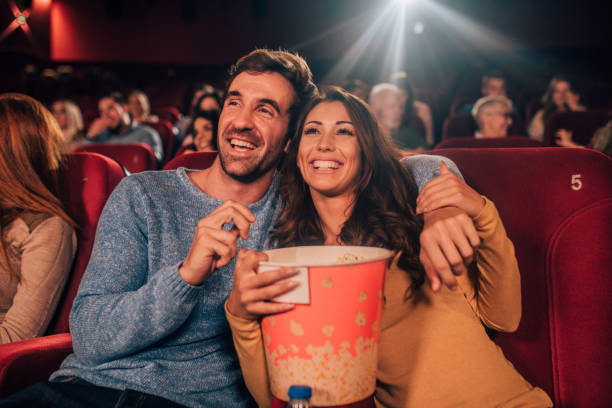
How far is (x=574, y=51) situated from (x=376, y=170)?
7.42m

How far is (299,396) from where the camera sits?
1.76 ft

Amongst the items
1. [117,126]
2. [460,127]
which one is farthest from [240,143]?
[117,126]

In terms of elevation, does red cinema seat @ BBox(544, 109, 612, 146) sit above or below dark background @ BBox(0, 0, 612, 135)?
below

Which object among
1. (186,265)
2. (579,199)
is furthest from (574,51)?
(186,265)

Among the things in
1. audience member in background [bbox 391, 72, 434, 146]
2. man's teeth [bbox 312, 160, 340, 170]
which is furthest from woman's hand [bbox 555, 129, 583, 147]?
man's teeth [bbox 312, 160, 340, 170]

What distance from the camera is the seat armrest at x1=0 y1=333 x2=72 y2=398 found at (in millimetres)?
908

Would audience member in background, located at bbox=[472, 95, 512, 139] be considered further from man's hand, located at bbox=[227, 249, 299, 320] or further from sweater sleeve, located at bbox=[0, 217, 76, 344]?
man's hand, located at bbox=[227, 249, 299, 320]

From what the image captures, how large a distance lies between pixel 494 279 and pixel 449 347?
131mm

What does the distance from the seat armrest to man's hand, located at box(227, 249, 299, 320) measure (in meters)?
0.54

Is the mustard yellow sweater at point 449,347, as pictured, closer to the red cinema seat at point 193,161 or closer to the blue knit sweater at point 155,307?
the blue knit sweater at point 155,307

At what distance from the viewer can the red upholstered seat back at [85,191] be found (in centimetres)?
124

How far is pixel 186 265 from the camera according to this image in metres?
0.77

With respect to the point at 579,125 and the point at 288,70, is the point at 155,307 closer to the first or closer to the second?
the point at 288,70

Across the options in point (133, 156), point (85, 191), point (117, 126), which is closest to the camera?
point (85, 191)
